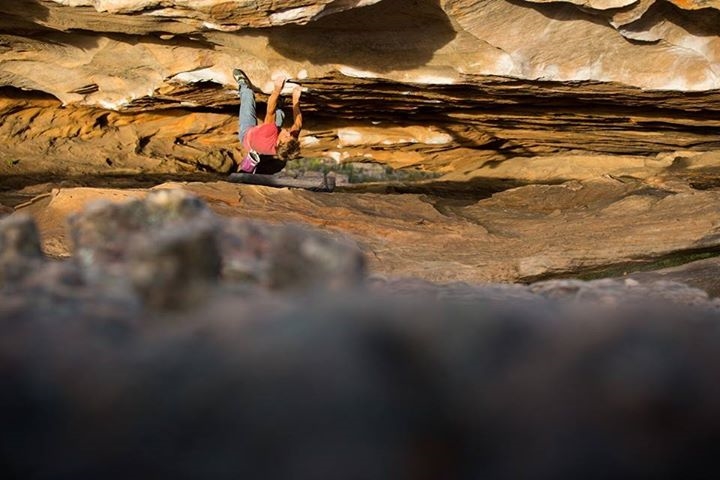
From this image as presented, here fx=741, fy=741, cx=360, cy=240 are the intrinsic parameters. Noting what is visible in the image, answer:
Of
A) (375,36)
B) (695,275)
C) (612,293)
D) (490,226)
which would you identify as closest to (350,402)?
(612,293)

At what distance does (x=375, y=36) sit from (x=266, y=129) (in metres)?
1.29

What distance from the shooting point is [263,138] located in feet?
22.4

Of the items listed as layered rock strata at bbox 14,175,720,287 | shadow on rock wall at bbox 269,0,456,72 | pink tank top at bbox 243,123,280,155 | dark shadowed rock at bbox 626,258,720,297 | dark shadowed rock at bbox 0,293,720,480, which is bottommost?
layered rock strata at bbox 14,175,720,287

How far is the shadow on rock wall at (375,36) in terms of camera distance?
5.93 m

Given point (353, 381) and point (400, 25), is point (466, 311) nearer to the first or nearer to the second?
point (353, 381)

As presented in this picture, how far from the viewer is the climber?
6.80 metres

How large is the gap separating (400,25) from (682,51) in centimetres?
224

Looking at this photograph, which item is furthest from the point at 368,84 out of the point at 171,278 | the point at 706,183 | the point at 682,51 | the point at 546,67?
the point at 171,278

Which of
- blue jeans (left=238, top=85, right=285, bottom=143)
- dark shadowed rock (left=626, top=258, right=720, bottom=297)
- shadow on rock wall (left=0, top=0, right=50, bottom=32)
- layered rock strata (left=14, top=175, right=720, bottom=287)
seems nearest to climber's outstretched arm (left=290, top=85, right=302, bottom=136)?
blue jeans (left=238, top=85, right=285, bottom=143)

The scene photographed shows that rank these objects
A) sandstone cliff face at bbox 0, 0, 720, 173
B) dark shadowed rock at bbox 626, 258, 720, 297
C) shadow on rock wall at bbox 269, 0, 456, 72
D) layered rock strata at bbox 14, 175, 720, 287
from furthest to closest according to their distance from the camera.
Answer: shadow on rock wall at bbox 269, 0, 456, 72 < sandstone cliff face at bbox 0, 0, 720, 173 < layered rock strata at bbox 14, 175, 720, 287 < dark shadowed rock at bbox 626, 258, 720, 297

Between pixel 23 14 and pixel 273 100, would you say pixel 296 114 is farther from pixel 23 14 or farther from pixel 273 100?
pixel 23 14

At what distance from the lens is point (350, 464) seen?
3.40ft

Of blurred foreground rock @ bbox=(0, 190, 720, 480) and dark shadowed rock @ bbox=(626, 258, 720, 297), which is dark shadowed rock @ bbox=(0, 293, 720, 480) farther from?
dark shadowed rock @ bbox=(626, 258, 720, 297)

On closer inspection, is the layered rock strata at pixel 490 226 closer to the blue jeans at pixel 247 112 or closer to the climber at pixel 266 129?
the climber at pixel 266 129
